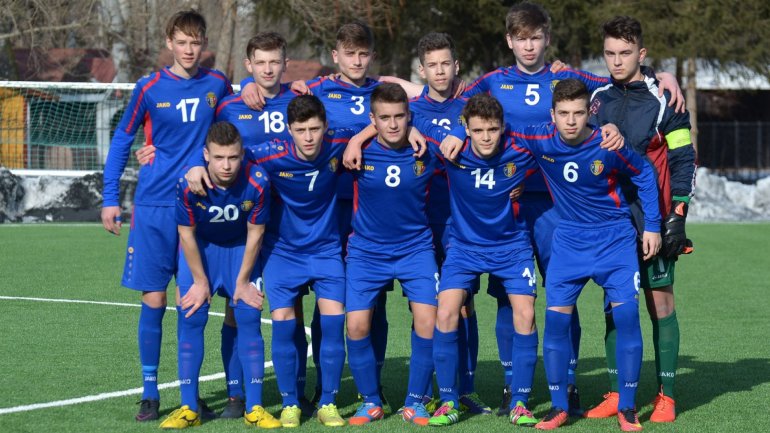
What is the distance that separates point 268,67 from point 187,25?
50 centimetres

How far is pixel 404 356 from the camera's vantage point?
823cm

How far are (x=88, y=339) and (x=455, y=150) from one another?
389 cm

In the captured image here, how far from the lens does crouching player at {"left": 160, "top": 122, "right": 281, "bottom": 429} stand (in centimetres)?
598

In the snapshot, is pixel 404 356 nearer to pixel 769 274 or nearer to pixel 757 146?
pixel 769 274

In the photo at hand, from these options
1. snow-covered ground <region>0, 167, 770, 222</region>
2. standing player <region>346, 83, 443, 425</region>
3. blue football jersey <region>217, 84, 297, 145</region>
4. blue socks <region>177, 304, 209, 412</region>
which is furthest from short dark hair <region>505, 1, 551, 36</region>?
snow-covered ground <region>0, 167, 770, 222</region>

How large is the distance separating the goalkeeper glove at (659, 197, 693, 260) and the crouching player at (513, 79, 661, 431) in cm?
20

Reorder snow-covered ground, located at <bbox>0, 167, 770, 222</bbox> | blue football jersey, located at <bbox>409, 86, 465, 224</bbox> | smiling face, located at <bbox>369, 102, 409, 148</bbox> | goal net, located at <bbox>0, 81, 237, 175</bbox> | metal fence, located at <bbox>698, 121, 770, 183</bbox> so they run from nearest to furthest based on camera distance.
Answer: smiling face, located at <bbox>369, 102, 409, 148</bbox> < blue football jersey, located at <bbox>409, 86, 465, 224</bbox> < snow-covered ground, located at <bbox>0, 167, 770, 222</bbox> < goal net, located at <bbox>0, 81, 237, 175</bbox> < metal fence, located at <bbox>698, 121, 770, 183</bbox>

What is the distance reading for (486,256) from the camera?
6.21 m

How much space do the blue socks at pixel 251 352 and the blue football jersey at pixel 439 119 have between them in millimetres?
1169

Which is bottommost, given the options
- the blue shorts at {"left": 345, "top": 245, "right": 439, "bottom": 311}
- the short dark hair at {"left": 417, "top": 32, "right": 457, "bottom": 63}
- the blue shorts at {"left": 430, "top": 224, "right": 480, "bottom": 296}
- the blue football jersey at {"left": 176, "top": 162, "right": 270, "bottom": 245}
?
the blue shorts at {"left": 345, "top": 245, "right": 439, "bottom": 311}

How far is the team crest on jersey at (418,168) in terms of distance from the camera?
6250 millimetres

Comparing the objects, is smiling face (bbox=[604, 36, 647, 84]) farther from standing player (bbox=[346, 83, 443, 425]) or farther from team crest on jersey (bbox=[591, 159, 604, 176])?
standing player (bbox=[346, 83, 443, 425])

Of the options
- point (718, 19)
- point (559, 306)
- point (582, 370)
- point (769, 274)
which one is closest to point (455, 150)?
point (559, 306)

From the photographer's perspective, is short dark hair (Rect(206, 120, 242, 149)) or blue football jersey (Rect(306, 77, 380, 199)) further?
blue football jersey (Rect(306, 77, 380, 199))
